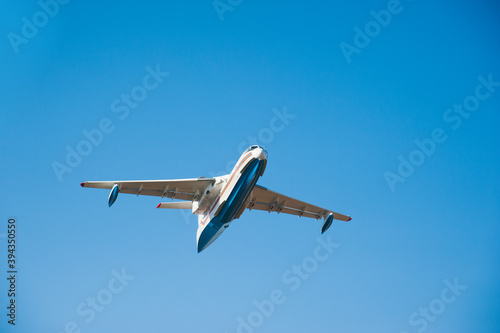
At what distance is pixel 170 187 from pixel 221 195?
4568 millimetres

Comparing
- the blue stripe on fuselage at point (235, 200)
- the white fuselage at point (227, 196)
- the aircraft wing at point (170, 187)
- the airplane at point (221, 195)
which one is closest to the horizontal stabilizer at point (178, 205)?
the airplane at point (221, 195)

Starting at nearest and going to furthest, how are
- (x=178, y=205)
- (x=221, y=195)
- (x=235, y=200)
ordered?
(x=235, y=200), (x=221, y=195), (x=178, y=205)

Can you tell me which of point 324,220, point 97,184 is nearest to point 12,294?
point 97,184

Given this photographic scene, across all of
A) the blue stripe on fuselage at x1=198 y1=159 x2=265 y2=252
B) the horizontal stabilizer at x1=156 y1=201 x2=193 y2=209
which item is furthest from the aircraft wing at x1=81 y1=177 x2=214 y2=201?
the blue stripe on fuselage at x1=198 y1=159 x2=265 y2=252

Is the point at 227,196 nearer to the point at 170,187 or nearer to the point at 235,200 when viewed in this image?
the point at 235,200

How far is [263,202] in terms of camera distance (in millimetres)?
47188

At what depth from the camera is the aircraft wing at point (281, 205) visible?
46.3 metres

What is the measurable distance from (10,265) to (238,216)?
16.1 metres

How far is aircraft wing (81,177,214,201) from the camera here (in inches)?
1645

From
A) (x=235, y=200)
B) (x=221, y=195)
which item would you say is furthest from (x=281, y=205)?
(x=235, y=200)

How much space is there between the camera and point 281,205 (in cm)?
4744

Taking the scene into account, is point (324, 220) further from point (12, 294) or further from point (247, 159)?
point (12, 294)

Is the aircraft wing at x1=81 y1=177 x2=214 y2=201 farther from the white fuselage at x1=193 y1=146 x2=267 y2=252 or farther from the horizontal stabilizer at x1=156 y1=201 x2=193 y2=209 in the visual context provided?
the white fuselage at x1=193 y1=146 x2=267 y2=252

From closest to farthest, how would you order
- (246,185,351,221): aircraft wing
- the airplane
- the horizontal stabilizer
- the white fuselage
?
the white fuselage
the airplane
the horizontal stabilizer
(246,185,351,221): aircraft wing
